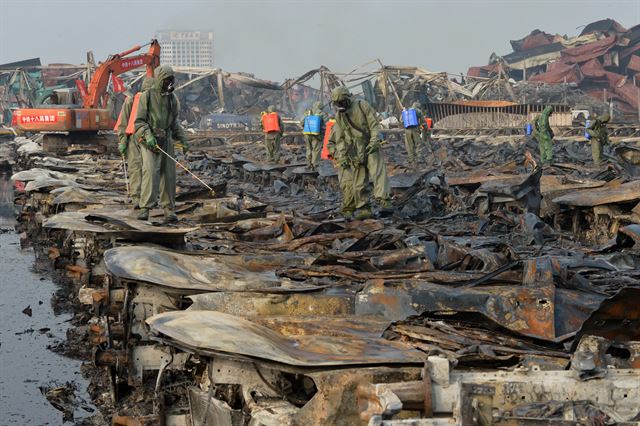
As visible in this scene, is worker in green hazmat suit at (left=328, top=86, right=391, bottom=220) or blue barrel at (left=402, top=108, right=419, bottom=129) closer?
worker in green hazmat suit at (left=328, top=86, right=391, bottom=220)

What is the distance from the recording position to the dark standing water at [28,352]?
243 inches

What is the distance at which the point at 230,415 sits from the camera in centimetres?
454

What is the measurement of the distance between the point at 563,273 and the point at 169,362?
7.83 feet

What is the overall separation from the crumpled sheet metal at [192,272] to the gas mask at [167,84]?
405cm

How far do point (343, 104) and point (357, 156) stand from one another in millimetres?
657

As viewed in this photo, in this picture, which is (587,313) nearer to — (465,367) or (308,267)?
(465,367)

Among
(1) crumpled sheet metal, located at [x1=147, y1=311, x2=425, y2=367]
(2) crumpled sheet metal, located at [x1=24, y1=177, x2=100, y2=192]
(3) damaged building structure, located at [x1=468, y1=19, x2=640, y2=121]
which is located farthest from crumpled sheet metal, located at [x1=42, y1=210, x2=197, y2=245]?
(3) damaged building structure, located at [x1=468, y1=19, x2=640, y2=121]

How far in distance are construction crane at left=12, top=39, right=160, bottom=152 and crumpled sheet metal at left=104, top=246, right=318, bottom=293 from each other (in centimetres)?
1736

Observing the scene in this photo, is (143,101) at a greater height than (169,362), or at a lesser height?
greater

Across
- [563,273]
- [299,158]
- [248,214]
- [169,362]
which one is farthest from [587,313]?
[299,158]

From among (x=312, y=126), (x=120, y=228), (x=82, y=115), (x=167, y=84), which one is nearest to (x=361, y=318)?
(x=120, y=228)

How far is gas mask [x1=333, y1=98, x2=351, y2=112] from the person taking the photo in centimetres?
1141

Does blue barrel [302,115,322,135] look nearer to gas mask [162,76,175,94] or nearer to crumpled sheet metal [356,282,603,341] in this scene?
gas mask [162,76,175,94]

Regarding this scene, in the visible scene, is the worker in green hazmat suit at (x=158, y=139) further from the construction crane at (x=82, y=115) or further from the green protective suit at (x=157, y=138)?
the construction crane at (x=82, y=115)
